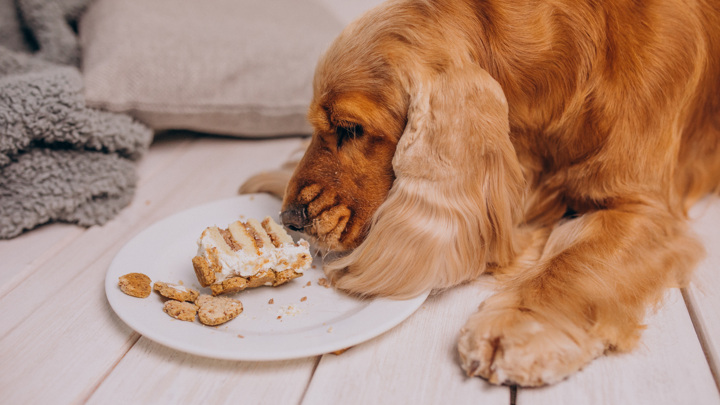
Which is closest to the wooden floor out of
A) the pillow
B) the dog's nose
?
the dog's nose

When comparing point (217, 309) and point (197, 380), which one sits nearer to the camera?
point (197, 380)

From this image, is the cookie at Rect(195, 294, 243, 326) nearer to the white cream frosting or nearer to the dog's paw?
the white cream frosting

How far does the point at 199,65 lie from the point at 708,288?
5.70 ft

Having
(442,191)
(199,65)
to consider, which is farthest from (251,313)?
(199,65)

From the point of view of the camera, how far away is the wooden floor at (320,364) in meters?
1.02

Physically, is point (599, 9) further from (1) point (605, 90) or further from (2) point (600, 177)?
(2) point (600, 177)

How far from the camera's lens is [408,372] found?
1065 millimetres

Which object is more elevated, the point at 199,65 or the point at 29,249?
the point at 199,65

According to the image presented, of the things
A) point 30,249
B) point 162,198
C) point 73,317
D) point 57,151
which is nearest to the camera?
point 73,317

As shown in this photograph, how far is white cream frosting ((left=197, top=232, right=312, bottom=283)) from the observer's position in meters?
1.23

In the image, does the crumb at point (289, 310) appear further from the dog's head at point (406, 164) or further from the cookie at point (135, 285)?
the cookie at point (135, 285)

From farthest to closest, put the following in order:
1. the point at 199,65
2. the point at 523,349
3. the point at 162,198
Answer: the point at 199,65 → the point at 162,198 → the point at 523,349

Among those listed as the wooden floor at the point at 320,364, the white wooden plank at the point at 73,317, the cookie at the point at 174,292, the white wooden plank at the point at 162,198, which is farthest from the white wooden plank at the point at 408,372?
the white wooden plank at the point at 162,198

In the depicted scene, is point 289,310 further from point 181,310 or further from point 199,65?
point 199,65
